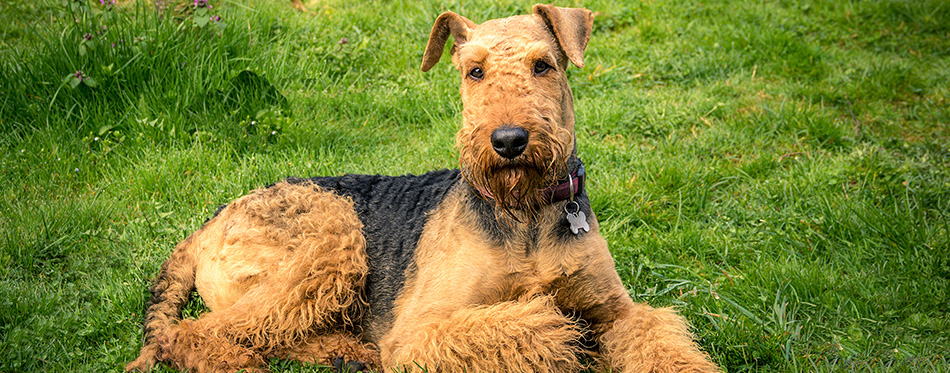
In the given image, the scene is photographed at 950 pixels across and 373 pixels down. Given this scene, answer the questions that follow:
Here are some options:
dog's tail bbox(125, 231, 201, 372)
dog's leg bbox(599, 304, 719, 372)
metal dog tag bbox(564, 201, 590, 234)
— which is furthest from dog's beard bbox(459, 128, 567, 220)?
dog's tail bbox(125, 231, 201, 372)

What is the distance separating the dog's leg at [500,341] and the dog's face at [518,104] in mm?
424

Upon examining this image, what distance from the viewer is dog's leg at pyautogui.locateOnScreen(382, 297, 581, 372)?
2.43 m

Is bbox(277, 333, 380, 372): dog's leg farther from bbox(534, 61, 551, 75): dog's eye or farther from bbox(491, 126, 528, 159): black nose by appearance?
bbox(534, 61, 551, 75): dog's eye

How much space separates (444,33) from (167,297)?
1.82 meters

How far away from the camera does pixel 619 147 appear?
15.3 feet

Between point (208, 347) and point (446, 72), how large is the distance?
329 cm

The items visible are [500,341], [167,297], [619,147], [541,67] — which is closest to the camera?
[500,341]

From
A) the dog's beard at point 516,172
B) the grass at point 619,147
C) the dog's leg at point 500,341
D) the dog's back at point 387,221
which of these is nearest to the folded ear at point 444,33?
the dog's back at point 387,221

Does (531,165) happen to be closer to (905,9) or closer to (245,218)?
(245,218)

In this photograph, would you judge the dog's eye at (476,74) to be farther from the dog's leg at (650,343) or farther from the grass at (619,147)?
the grass at (619,147)

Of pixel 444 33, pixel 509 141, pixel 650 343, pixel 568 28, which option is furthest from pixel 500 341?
pixel 444 33

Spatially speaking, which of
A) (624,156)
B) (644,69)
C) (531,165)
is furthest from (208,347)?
(644,69)

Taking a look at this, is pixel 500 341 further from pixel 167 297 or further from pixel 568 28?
pixel 167 297

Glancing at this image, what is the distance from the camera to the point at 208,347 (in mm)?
2740
